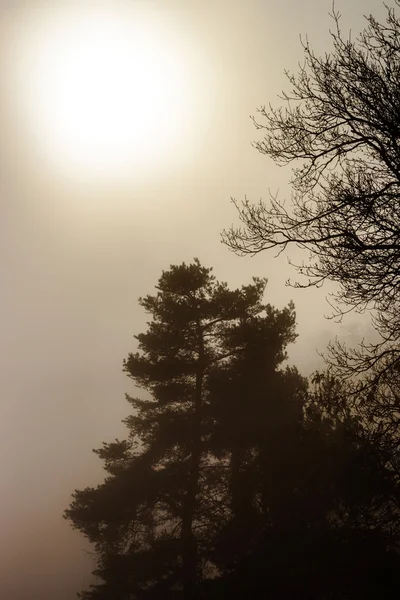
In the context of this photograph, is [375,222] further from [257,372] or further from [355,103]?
[257,372]

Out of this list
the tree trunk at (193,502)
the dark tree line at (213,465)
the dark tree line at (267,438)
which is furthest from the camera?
the tree trunk at (193,502)

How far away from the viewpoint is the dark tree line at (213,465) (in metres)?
11.1

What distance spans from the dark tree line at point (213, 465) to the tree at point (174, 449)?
0.14 ft

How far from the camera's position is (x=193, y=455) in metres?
13.7

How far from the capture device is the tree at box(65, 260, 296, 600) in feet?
42.5

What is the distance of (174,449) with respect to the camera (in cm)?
1534

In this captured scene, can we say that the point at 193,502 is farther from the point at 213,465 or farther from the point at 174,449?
the point at 174,449

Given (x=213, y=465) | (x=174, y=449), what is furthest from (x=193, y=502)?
(x=174, y=449)

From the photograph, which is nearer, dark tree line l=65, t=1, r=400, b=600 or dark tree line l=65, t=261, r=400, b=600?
dark tree line l=65, t=1, r=400, b=600

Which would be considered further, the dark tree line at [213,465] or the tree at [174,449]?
the tree at [174,449]

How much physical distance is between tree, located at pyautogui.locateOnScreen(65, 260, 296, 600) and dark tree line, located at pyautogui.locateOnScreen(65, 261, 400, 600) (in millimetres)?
44

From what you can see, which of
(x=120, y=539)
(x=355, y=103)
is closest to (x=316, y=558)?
(x=120, y=539)

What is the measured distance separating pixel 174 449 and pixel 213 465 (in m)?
1.89

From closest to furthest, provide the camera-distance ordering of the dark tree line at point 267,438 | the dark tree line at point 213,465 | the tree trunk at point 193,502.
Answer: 1. the dark tree line at point 267,438
2. the dark tree line at point 213,465
3. the tree trunk at point 193,502
